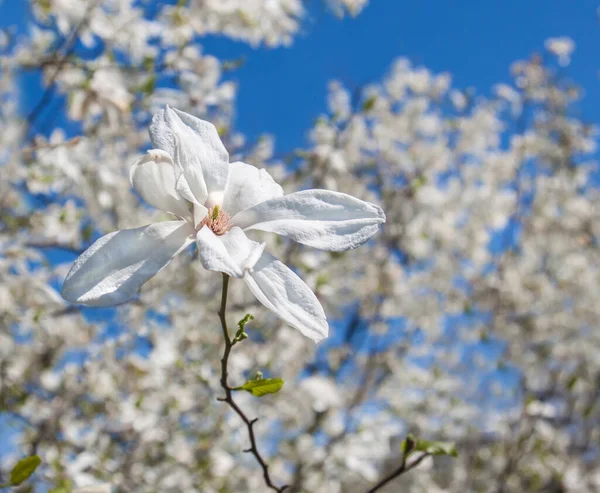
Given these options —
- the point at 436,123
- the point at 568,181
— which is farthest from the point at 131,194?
the point at 568,181

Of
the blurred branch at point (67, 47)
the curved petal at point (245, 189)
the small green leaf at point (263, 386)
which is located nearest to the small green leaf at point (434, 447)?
the small green leaf at point (263, 386)

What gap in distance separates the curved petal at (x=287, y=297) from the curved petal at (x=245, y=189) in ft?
0.24

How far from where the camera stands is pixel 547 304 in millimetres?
5117

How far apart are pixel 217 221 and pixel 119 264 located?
0.38 ft

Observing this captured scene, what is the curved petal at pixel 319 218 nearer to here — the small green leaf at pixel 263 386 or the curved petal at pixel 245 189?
the curved petal at pixel 245 189

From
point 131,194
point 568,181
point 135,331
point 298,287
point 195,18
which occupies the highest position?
point 568,181

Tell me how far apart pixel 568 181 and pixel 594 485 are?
2.83m

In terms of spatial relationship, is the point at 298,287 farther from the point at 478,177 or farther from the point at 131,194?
the point at 478,177

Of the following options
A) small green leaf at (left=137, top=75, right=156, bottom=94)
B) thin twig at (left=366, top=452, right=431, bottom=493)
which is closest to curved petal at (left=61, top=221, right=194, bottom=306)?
thin twig at (left=366, top=452, right=431, bottom=493)

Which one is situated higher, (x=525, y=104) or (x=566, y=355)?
(x=525, y=104)

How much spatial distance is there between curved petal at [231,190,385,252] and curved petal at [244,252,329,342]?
0.04 metres

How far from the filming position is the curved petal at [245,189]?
63cm

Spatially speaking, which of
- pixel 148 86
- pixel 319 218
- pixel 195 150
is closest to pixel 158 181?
pixel 195 150

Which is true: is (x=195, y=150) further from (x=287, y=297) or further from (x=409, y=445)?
(x=409, y=445)
